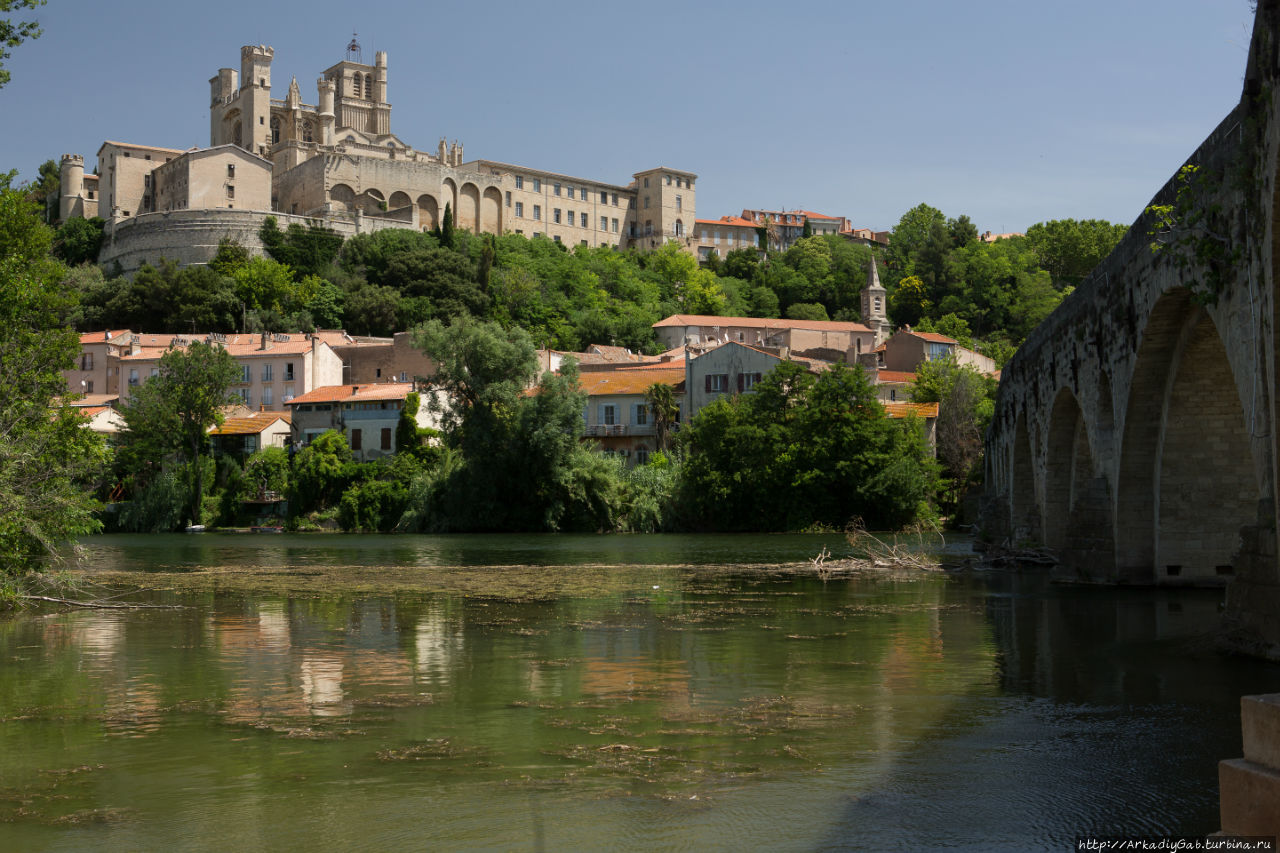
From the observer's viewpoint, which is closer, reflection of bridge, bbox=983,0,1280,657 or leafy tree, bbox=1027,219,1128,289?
reflection of bridge, bbox=983,0,1280,657

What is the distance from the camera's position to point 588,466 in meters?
55.2

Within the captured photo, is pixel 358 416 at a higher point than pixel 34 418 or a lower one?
higher

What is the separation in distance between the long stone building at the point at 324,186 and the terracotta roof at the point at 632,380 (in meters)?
46.6

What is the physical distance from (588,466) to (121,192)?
80.5 m

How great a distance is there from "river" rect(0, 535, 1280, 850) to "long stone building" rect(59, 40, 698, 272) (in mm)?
93111

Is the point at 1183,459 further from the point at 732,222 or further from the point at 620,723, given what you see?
the point at 732,222

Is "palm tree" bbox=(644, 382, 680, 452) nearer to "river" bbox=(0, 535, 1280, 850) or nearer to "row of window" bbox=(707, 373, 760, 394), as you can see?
"row of window" bbox=(707, 373, 760, 394)

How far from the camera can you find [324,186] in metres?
112

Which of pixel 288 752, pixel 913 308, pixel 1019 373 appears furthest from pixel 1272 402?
pixel 913 308

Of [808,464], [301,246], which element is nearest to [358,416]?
[808,464]

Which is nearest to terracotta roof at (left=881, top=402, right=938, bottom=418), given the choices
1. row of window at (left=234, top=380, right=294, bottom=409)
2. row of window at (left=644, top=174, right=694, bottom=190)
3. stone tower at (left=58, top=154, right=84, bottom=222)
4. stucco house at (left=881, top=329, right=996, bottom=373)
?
stucco house at (left=881, top=329, right=996, bottom=373)

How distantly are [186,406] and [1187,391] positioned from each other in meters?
55.3

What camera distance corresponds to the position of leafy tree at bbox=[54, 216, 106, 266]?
111m

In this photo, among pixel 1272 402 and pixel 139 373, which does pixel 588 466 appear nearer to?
pixel 139 373
